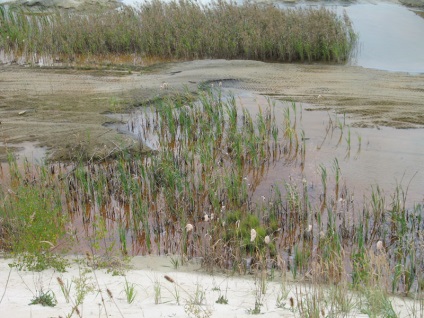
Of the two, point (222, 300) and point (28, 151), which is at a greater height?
point (222, 300)

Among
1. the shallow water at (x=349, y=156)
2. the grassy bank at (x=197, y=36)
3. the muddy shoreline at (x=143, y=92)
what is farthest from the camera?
the grassy bank at (x=197, y=36)

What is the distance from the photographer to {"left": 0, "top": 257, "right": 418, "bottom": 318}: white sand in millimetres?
3836

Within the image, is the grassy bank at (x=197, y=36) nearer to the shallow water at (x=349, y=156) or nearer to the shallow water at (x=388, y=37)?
the shallow water at (x=388, y=37)

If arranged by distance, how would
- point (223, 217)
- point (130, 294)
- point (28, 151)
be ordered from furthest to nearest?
point (28, 151) → point (223, 217) → point (130, 294)

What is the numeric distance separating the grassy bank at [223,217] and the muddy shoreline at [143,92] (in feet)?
3.03

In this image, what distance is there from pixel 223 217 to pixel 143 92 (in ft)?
15.5

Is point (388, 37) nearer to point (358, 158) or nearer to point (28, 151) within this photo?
point (358, 158)

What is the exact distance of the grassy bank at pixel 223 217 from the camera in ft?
16.5

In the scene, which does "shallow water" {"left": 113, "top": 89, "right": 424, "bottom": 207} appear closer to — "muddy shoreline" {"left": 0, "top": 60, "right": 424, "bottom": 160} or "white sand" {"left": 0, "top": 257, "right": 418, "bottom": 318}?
"muddy shoreline" {"left": 0, "top": 60, "right": 424, "bottom": 160}

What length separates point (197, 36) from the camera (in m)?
14.7

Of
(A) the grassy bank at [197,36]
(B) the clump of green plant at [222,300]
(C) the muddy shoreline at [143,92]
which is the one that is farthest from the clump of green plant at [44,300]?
(A) the grassy bank at [197,36]

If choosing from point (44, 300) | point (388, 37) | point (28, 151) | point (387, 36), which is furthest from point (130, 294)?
point (387, 36)

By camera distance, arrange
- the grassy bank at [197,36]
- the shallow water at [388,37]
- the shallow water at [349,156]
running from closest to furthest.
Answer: the shallow water at [349,156] < the shallow water at [388,37] < the grassy bank at [197,36]

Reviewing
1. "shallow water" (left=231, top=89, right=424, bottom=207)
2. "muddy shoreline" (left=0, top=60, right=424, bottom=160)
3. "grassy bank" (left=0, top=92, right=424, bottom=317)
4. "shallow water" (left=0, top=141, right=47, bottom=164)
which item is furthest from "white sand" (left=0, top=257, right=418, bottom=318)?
"muddy shoreline" (left=0, top=60, right=424, bottom=160)
